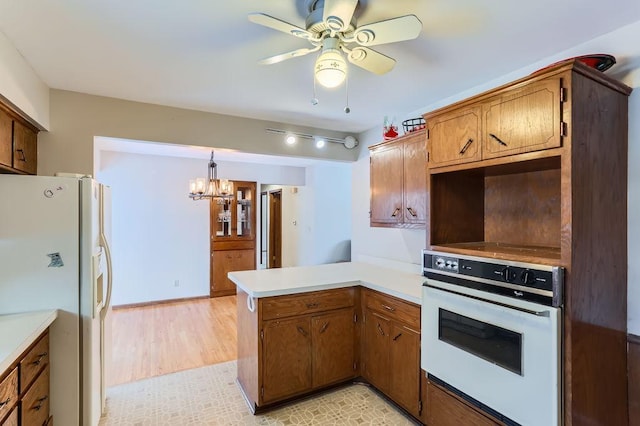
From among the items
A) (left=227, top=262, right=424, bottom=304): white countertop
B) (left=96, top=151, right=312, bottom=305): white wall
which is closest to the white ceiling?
(left=227, top=262, right=424, bottom=304): white countertop

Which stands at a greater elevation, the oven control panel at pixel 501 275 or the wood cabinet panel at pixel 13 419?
the oven control panel at pixel 501 275

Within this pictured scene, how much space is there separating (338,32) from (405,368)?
2112mm

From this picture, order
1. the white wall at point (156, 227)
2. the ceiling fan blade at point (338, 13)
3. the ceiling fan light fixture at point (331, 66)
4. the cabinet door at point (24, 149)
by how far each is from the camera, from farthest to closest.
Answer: the white wall at point (156, 227), the cabinet door at point (24, 149), the ceiling fan light fixture at point (331, 66), the ceiling fan blade at point (338, 13)

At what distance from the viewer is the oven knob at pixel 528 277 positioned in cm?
145

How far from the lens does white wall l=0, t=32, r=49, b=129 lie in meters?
1.79

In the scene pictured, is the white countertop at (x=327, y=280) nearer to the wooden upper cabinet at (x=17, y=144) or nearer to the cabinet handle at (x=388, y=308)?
the cabinet handle at (x=388, y=308)

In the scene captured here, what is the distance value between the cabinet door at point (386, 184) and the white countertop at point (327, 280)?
482 mm

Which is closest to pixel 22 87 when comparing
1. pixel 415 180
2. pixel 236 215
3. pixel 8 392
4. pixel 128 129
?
pixel 128 129

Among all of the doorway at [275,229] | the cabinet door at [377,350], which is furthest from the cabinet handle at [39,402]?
the doorway at [275,229]

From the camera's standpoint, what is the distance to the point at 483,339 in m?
1.69

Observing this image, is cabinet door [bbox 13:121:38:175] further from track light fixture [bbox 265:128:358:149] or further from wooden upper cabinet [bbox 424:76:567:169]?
wooden upper cabinet [bbox 424:76:567:169]

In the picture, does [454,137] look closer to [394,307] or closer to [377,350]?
[394,307]

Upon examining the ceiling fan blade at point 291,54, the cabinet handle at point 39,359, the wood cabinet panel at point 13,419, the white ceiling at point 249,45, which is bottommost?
the wood cabinet panel at point 13,419

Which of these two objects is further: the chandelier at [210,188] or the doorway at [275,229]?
the doorway at [275,229]
